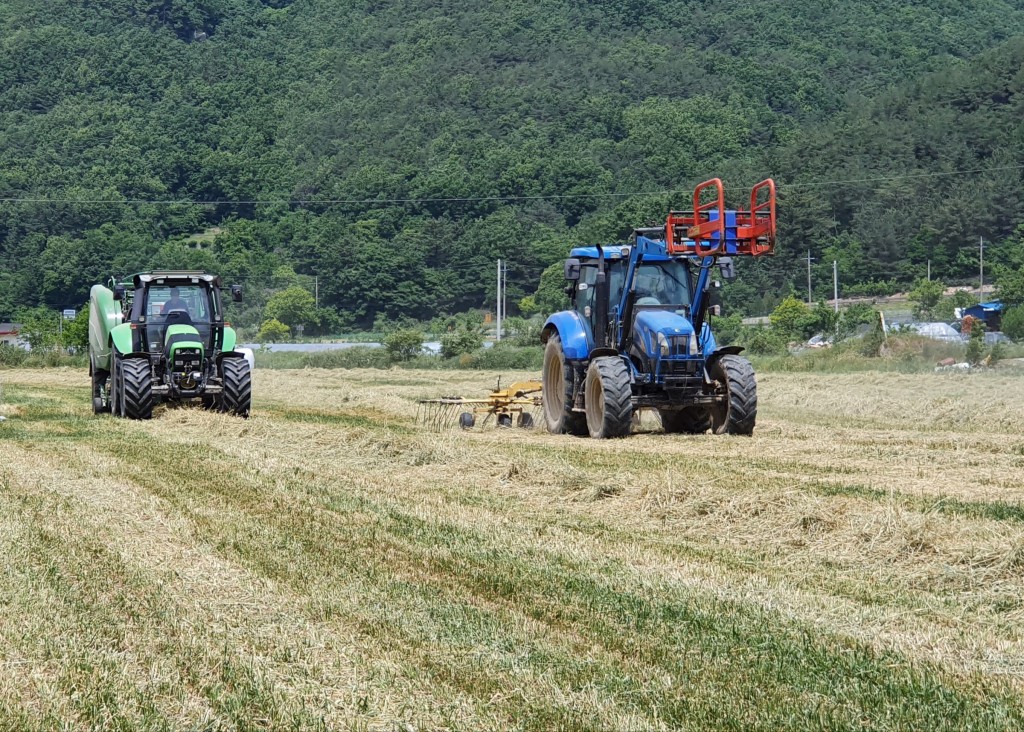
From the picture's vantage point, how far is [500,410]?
17750 millimetres

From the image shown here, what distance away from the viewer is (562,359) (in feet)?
52.4

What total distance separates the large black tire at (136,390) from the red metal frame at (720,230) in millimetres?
7198

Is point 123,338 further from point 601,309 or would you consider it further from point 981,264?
point 981,264

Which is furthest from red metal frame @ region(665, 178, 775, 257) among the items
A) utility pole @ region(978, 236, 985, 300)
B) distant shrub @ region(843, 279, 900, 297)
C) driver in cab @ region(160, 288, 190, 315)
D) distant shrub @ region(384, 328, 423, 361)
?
distant shrub @ region(843, 279, 900, 297)

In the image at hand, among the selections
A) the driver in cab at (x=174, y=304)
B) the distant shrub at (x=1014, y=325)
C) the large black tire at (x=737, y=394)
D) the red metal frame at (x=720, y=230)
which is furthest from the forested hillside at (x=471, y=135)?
the large black tire at (x=737, y=394)

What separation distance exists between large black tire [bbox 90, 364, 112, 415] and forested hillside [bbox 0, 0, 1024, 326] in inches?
1972

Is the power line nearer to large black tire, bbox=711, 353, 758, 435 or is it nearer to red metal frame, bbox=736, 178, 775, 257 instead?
large black tire, bbox=711, 353, 758, 435

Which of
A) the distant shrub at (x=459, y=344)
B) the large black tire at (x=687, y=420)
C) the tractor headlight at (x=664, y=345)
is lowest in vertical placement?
the distant shrub at (x=459, y=344)

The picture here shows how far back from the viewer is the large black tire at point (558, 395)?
51.8 ft

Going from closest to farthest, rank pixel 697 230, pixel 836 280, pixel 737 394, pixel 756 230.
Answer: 1. pixel 756 230
2. pixel 737 394
3. pixel 697 230
4. pixel 836 280

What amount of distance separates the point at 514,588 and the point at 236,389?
11.9 metres

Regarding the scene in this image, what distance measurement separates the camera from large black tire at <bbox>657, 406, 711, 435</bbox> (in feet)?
51.4

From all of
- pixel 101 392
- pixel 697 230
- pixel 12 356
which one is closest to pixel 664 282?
pixel 697 230

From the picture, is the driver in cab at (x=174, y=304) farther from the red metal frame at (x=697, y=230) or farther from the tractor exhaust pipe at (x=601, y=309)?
the red metal frame at (x=697, y=230)
